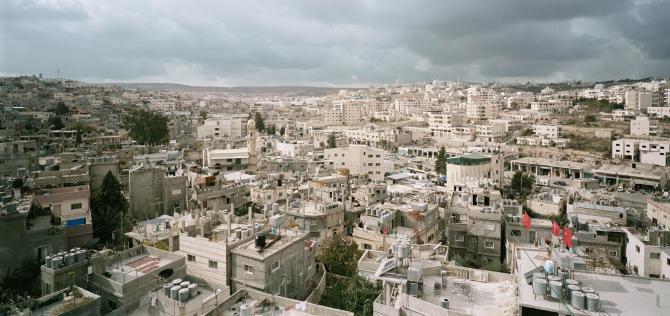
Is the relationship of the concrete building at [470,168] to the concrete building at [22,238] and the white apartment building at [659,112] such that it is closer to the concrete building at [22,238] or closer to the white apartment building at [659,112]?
the concrete building at [22,238]

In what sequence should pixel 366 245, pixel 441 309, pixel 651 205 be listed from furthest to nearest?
pixel 651 205 → pixel 366 245 → pixel 441 309

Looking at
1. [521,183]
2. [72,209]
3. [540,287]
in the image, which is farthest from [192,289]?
[521,183]

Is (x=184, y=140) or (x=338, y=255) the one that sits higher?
(x=184, y=140)

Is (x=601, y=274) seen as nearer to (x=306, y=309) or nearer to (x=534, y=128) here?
(x=306, y=309)

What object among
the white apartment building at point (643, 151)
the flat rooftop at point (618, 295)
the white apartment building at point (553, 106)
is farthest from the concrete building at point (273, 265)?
the white apartment building at point (553, 106)

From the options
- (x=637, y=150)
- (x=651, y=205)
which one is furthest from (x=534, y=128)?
(x=651, y=205)

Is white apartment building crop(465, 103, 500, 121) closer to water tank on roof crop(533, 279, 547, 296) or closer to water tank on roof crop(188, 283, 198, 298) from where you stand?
water tank on roof crop(533, 279, 547, 296)
